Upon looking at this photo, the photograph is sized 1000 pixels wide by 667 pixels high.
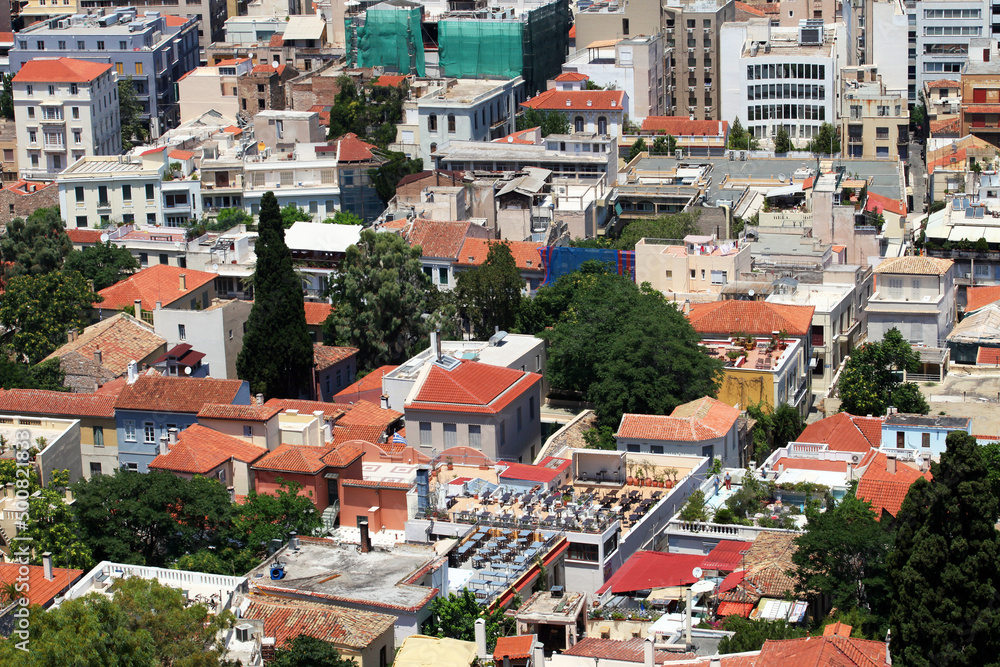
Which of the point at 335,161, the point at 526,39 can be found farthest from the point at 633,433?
the point at 526,39

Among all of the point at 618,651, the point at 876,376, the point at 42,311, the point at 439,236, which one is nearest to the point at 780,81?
the point at 439,236

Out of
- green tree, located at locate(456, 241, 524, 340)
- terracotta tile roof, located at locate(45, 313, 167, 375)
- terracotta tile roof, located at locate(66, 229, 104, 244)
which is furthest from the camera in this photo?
terracotta tile roof, located at locate(66, 229, 104, 244)

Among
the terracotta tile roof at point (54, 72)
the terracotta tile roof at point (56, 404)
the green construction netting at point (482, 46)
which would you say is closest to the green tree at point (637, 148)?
the green construction netting at point (482, 46)

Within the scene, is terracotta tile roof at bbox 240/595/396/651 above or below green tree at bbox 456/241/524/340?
below

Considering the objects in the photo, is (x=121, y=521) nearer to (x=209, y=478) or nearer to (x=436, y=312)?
(x=209, y=478)

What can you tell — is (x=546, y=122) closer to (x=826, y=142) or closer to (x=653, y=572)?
(x=826, y=142)

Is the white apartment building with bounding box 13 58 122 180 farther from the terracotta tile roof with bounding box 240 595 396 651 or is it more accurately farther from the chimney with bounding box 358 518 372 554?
the terracotta tile roof with bounding box 240 595 396 651

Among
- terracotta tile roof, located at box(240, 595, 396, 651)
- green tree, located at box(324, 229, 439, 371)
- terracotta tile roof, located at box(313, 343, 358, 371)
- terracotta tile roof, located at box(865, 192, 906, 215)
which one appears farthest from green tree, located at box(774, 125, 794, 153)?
terracotta tile roof, located at box(240, 595, 396, 651)

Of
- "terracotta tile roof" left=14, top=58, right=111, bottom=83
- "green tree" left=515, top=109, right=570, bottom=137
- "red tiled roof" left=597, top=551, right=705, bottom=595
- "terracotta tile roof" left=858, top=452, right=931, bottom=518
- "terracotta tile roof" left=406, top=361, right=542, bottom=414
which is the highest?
"terracotta tile roof" left=14, top=58, right=111, bottom=83
